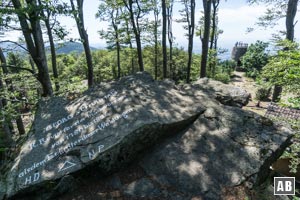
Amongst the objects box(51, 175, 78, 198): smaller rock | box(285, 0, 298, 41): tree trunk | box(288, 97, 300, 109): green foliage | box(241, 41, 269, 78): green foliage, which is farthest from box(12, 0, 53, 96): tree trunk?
box(241, 41, 269, 78): green foliage

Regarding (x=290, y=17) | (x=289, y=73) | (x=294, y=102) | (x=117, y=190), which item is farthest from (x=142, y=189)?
(x=290, y=17)

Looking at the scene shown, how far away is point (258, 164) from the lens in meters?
3.86

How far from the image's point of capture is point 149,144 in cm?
430

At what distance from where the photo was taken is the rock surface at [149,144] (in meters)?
3.59

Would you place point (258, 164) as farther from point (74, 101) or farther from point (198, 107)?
point (74, 101)

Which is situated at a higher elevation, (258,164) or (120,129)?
(120,129)

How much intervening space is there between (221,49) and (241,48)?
16.0m

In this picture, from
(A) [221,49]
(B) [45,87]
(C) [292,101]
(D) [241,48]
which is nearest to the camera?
(C) [292,101]

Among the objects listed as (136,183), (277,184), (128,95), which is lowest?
(277,184)

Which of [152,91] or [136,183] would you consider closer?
[136,183]

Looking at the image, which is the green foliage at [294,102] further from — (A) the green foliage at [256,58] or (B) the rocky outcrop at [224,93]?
(A) the green foliage at [256,58]

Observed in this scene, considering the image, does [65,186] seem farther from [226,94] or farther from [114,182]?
[226,94]

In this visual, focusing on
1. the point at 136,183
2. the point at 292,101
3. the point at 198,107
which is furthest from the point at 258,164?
the point at 136,183

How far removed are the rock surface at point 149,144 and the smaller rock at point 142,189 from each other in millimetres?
A: 16
